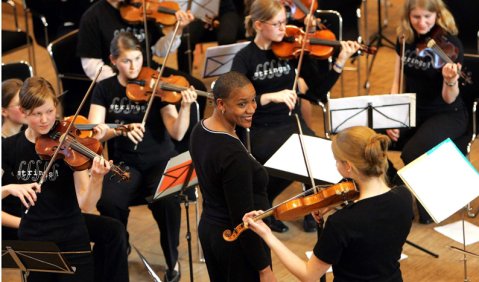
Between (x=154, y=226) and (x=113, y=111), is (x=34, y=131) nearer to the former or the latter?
(x=113, y=111)

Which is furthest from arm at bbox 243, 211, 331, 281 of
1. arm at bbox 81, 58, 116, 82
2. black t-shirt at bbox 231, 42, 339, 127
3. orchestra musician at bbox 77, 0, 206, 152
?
arm at bbox 81, 58, 116, 82

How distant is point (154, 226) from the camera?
459 centimetres

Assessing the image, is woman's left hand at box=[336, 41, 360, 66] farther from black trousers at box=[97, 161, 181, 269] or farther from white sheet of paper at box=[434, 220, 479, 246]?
black trousers at box=[97, 161, 181, 269]

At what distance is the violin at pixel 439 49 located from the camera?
4254 millimetres

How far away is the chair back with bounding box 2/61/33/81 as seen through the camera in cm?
456

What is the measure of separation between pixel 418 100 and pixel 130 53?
1817mm

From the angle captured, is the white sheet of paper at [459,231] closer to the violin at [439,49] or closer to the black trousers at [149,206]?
the violin at [439,49]

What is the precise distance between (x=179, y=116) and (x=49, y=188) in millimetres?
1050

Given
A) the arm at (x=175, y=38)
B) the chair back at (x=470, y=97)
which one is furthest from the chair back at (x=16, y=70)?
the chair back at (x=470, y=97)

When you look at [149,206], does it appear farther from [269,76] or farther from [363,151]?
[363,151]

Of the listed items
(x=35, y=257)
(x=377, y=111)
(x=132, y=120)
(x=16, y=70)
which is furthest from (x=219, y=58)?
(x=35, y=257)

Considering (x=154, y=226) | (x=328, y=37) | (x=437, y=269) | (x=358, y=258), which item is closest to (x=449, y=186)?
(x=437, y=269)

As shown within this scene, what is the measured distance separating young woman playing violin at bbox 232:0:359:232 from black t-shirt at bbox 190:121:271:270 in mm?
1547

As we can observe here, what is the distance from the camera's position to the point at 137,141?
12.6 ft
